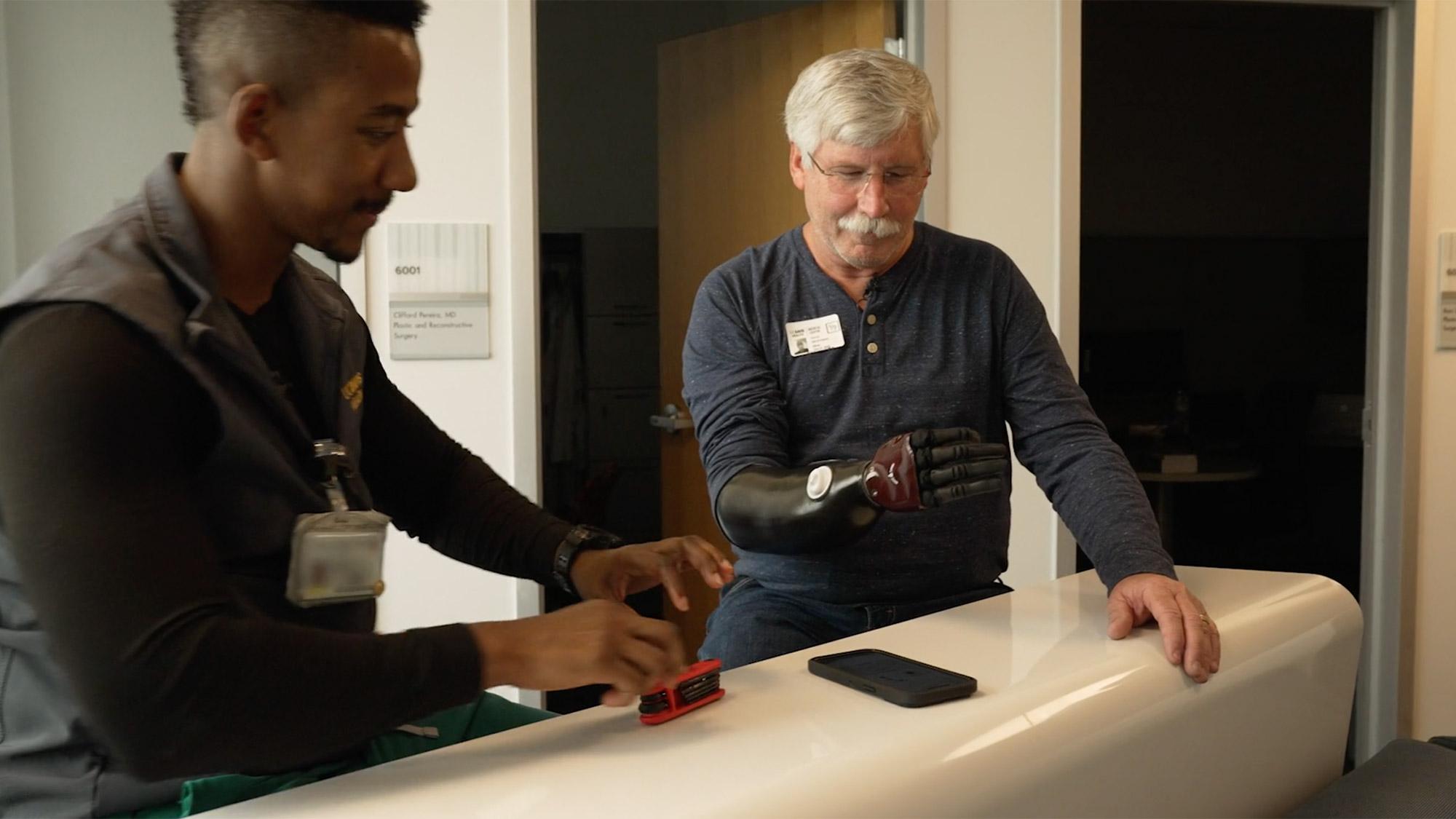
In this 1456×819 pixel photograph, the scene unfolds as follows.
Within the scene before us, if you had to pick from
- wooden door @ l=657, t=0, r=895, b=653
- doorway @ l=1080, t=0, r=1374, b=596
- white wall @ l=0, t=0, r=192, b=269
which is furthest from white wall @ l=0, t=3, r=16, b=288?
doorway @ l=1080, t=0, r=1374, b=596

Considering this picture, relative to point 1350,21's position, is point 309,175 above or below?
below

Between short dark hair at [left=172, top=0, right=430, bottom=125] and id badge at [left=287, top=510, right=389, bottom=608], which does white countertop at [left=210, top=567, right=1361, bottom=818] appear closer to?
id badge at [left=287, top=510, right=389, bottom=608]

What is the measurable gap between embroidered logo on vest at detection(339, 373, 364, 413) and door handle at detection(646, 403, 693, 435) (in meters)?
2.33

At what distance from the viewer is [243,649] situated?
818 mm

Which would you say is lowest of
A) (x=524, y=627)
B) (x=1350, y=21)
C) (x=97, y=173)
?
(x=524, y=627)

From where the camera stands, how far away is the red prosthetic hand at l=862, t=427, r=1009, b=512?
1222mm

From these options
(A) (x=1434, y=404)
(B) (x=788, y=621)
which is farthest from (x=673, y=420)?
(A) (x=1434, y=404)

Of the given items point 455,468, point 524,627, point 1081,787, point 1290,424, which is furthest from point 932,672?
point 1290,424

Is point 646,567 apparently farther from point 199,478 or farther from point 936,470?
point 199,478

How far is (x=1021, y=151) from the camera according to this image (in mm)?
3102

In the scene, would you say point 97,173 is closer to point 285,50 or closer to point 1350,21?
point 285,50

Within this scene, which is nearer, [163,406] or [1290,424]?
[163,406]

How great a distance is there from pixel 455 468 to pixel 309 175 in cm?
48

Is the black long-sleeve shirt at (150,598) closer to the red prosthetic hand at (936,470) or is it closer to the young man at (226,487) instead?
the young man at (226,487)
